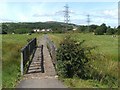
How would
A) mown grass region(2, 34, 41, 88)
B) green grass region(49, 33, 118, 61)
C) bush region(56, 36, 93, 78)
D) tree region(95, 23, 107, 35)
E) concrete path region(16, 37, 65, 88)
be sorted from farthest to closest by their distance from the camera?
tree region(95, 23, 107, 35)
green grass region(49, 33, 118, 61)
bush region(56, 36, 93, 78)
mown grass region(2, 34, 41, 88)
concrete path region(16, 37, 65, 88)

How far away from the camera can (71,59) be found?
13242 mm

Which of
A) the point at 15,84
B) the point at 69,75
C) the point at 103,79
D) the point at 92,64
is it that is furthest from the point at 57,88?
the point at 92,64

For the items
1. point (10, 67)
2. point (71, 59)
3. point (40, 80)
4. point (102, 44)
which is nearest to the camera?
point (40, 80)

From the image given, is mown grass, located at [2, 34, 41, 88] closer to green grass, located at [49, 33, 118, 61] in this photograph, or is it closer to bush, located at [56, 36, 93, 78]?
bush, located at [56, 36, 93, 78]

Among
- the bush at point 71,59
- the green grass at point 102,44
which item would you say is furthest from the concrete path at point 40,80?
the green grass at point 102,44

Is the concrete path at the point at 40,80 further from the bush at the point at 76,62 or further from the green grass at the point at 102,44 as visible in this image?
the green grass at the point at 102,44

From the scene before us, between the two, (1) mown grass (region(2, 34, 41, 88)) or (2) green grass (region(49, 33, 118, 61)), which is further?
(2) green grass (region(49, 33, 118, 61))

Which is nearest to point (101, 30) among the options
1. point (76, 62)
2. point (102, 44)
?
point (102, 44)

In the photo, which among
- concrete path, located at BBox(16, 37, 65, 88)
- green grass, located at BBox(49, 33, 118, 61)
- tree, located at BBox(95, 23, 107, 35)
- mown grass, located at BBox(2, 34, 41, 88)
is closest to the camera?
concrete path, located at BBox(16, 37, 65, 88)

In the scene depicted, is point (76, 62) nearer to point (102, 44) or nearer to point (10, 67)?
point (10, 67)

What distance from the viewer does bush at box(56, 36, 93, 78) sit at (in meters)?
13.2

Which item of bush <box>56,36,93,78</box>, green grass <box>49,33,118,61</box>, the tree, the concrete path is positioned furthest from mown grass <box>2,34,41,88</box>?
the tree

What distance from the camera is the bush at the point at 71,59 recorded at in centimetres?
1323

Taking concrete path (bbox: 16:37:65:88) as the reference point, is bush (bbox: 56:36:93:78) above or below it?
above
